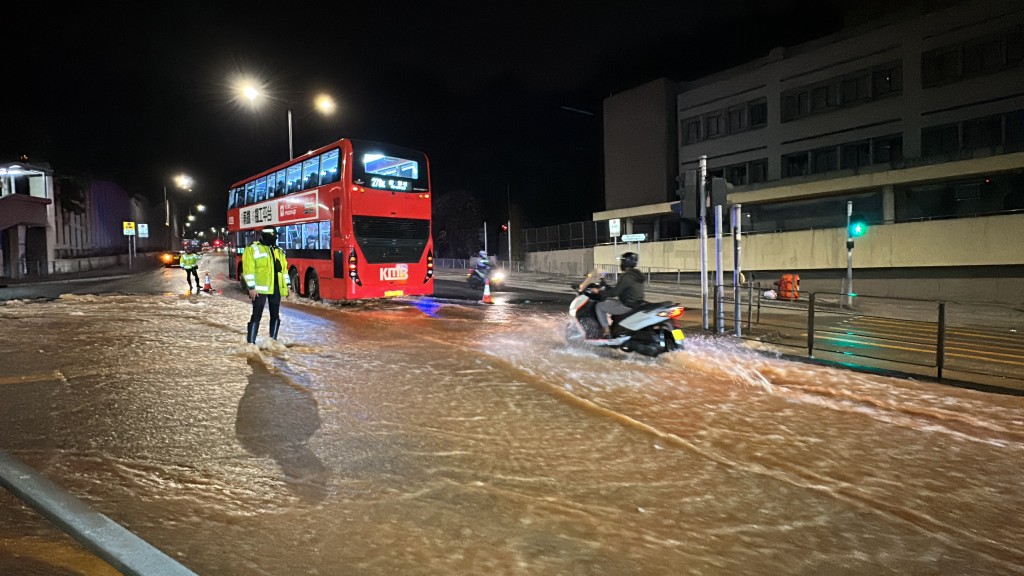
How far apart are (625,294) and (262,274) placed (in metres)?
5.79

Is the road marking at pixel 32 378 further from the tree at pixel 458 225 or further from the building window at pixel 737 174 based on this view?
the tree at pixel 458 225

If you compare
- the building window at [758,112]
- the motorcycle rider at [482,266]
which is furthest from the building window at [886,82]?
the motorcycle rider at [482,266]

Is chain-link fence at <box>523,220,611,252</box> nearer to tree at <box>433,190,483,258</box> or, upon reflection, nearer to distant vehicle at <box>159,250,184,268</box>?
tree at <box>433,190,483,258</box>

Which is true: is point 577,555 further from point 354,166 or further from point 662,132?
point 662,132

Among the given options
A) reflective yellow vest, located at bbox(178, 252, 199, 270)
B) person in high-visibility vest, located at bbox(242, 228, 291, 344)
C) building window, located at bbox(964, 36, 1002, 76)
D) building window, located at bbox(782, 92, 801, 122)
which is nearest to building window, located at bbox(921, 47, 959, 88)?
building window, located at bbox(964, 36, 1002, 76)

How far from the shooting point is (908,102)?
2589 cm

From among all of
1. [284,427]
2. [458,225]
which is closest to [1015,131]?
[284,427]

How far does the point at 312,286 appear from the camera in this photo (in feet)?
56.5

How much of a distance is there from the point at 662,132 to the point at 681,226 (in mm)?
6196

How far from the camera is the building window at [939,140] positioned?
24766 mm

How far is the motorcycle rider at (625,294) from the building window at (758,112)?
27.4 m

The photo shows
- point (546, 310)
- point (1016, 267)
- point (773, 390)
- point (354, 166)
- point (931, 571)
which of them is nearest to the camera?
point (931, 571)

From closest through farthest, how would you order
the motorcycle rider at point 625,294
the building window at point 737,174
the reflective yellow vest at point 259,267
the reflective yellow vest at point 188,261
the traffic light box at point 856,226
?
the motorcycle rider at point 625,294 → the reflective yellow vest at point 259,267 → the traffic light box at point 856,226 → the reflective yellow vest at point 188,261 → the building window at point 737,174

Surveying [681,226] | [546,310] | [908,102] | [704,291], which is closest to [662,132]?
[681,226]
